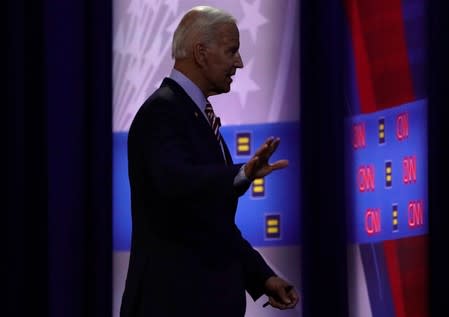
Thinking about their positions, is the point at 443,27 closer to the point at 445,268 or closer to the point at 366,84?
the point at 366,84

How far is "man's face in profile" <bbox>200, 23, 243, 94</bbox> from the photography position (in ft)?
5.29

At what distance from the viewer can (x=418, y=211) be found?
10.1 feet

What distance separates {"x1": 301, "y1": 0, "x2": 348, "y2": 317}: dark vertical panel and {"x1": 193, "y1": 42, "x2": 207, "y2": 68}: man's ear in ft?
4.66

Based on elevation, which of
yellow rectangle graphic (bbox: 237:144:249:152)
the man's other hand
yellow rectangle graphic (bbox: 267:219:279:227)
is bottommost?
yellow rectangle graphic (bbox: 267:219:279:227)

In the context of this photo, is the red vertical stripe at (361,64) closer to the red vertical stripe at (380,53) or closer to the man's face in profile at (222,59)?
the red vertical stripe at (380,53)

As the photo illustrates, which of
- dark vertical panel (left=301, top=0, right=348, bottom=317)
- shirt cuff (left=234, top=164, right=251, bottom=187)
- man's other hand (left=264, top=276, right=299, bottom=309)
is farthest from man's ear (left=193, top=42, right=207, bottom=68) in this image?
dark vertical panel (left=301, top=0, right=348, bottom=317)

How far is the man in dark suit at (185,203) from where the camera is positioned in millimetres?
1486

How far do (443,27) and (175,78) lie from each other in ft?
5.28

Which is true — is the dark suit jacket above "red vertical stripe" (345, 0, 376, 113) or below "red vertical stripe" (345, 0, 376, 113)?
below

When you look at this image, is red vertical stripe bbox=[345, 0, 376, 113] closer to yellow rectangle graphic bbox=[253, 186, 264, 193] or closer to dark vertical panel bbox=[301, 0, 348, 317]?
dark vertical panel bbox=[301, 0, 348, 317]
